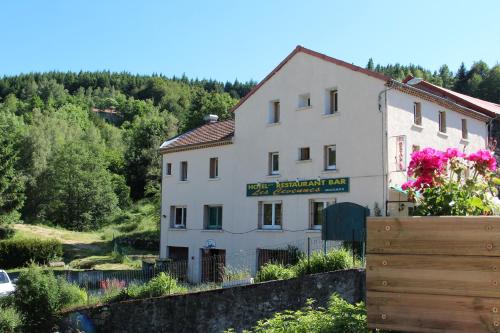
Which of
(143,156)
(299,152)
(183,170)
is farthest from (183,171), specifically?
(143,156)

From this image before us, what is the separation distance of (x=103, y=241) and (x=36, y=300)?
1231 inches

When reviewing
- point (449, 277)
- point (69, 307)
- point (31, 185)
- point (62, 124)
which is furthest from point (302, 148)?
point (62, 124)

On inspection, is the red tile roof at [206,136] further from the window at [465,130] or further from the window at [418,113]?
the window at [465,130]

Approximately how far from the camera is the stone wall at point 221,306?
1392 centimetres

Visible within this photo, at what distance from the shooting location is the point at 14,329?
50.7ft

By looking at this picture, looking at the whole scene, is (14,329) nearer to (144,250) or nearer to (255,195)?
(255,195)

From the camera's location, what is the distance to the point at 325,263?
15.4 meters

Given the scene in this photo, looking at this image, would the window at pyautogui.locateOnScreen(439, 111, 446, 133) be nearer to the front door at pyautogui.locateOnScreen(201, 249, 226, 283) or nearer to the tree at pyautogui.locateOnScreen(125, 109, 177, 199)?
the front door at pyautogui.locateOnScreen(201, 249, 226, 283)

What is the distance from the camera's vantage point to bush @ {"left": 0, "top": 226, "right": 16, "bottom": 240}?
43.8 m

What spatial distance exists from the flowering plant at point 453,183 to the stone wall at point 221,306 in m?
9.53

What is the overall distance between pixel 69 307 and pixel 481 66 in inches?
2891

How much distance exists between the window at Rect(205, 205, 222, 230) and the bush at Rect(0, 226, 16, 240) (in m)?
22.7

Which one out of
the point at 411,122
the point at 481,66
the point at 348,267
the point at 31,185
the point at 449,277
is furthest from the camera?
the point at 481,66

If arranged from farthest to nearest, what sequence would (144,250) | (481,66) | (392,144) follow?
(481,66), (144,250), (392,144)
